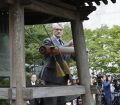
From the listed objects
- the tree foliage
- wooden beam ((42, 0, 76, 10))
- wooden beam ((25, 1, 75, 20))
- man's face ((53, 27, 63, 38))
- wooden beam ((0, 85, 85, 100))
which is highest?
the tree foliage

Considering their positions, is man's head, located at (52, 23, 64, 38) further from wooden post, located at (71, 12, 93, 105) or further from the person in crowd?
the person in crowd

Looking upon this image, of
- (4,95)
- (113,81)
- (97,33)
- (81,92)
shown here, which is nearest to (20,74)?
(4,95)

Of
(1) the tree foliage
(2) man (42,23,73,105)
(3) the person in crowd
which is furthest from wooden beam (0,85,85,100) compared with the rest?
(1) the tree foliage

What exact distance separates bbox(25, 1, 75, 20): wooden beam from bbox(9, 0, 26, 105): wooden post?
226 millimetres

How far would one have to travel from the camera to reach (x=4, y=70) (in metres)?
7.49

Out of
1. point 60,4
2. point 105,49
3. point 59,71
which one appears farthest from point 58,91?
point 105,49

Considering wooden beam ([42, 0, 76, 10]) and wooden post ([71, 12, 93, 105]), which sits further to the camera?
wooden post ([71, 12, 93, 105])

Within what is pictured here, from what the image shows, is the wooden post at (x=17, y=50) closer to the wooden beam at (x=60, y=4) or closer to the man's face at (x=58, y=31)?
the wooden beam at (x=60, y=4)

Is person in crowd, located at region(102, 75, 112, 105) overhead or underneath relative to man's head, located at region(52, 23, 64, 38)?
underneath

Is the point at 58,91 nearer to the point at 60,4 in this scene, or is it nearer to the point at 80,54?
the point at 80,54

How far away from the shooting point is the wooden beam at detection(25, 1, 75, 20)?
680 cm

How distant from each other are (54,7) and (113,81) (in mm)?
18011

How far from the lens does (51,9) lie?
712cm

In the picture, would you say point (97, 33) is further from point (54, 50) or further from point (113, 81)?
point (54, 50)
